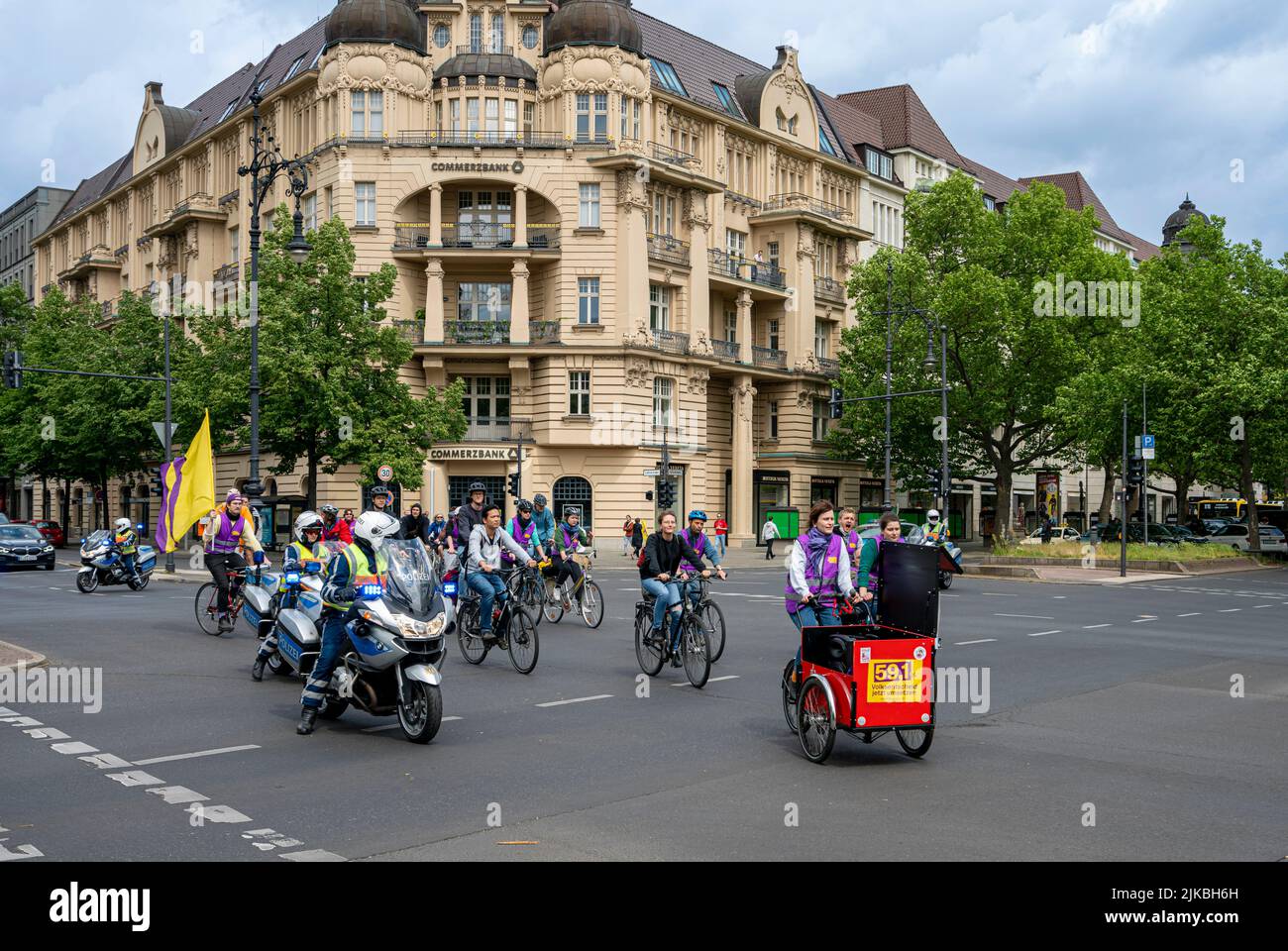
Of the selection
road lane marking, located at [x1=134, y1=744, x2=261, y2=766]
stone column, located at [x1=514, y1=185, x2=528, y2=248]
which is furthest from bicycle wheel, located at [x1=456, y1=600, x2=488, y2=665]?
stone column, located at [x1=514, y1=185, x2=528, y2=248]

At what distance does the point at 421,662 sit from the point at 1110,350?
48.6 m

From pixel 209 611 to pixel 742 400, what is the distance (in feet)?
134

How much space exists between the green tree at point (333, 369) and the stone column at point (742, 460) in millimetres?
17470

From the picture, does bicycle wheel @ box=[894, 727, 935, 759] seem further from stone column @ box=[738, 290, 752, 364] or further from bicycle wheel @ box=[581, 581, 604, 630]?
stone column @ box=[738, 290, 752, 364]

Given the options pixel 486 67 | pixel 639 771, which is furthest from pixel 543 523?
pixel 486 67

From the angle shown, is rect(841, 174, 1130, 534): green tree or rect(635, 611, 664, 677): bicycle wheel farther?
rect(841, 174, 1130, 534): green tree

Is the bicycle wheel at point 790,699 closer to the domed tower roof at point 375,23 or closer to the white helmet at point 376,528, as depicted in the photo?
the white helmet at point 376,528

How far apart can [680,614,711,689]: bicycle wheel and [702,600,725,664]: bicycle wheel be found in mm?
291

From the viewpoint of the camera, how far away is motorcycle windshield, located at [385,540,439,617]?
376 inches

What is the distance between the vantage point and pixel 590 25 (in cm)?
5009

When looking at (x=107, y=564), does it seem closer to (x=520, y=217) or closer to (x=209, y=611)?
(x=209, y=611)
